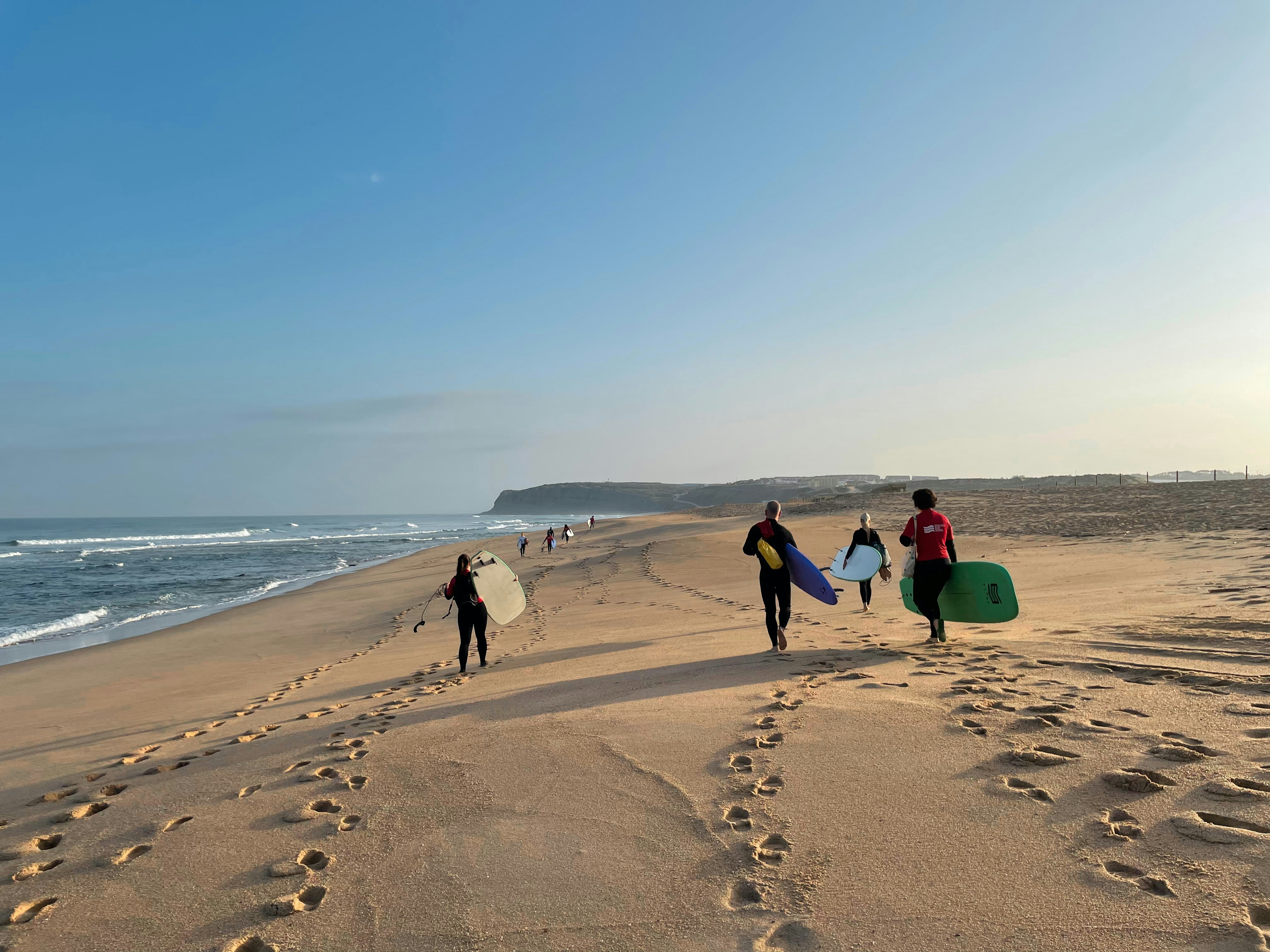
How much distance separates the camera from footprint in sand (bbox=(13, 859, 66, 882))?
3430 millimetres

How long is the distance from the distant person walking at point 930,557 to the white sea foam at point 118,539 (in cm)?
6999

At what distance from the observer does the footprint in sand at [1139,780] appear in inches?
130

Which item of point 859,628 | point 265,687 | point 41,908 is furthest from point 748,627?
point 41,908

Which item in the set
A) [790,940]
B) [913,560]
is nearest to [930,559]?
[913,560]

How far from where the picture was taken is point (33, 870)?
11.5 ft

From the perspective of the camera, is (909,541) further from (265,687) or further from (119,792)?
(265,687)

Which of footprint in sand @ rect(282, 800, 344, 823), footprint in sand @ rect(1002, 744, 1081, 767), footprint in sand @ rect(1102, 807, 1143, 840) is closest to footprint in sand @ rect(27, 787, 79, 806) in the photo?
footprint in sand @ rect(282, 800, 344, 823)

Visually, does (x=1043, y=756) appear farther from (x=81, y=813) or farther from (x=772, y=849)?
(x=81, y=813)

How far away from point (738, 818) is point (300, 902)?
2006 millimetres

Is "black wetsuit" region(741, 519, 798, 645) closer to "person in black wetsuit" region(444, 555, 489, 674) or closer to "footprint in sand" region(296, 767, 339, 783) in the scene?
"person in black wetsuit" region(444, 555, 489, 674)

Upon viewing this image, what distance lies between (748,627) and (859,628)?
1.53 m

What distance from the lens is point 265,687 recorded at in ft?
28.0

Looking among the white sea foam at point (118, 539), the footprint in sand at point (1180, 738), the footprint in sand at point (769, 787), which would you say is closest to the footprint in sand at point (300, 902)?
the footprint in sand at point (769, 787)

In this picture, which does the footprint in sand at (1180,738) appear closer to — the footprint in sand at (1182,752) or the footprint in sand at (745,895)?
the footprint in sand at (1182,752)
